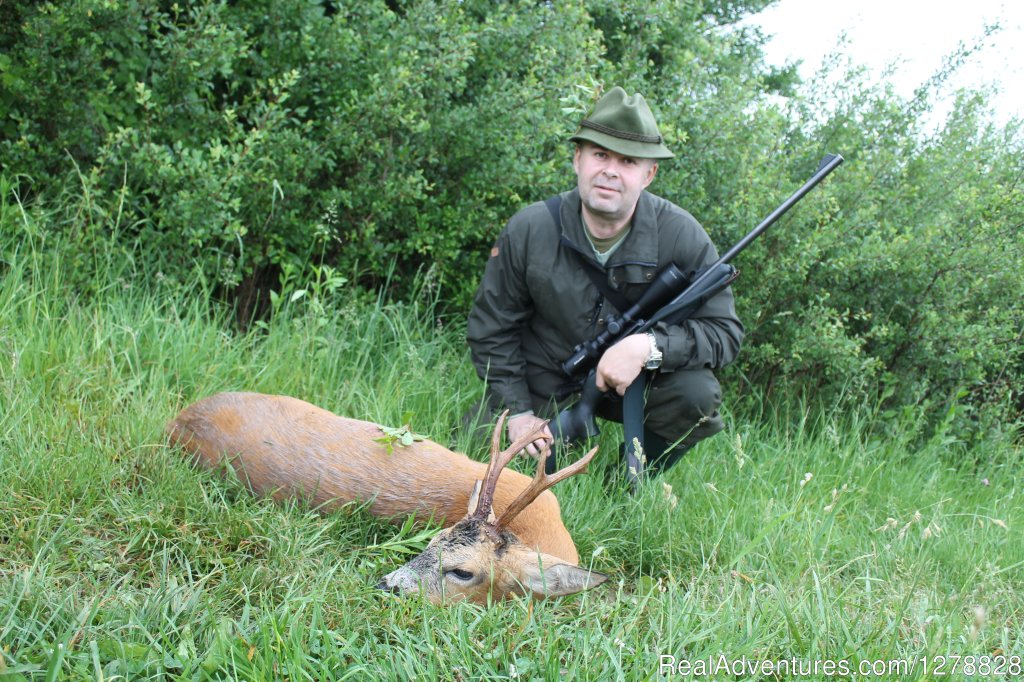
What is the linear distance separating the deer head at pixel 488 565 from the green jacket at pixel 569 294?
1.55 meters

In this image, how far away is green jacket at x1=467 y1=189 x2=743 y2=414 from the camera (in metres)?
4.62

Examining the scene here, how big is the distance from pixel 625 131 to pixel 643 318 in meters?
0.93

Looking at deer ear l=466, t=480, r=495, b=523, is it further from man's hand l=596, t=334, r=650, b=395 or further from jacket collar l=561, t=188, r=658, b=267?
jacket collar l=561, t=188, r=658, b=267

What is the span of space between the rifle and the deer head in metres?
1.28

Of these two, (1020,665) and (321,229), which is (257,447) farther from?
(1020,665)

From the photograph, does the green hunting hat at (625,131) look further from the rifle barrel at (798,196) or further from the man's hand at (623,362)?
the man's hand at (623,362)

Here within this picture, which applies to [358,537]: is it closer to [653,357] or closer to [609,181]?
[653,357]

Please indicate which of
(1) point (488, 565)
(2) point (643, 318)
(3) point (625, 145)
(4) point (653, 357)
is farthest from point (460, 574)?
(3) point (625, 145)

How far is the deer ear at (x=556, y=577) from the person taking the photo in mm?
3041

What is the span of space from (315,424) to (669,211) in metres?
2.16

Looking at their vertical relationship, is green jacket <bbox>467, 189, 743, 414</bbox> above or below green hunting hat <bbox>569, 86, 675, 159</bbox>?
below

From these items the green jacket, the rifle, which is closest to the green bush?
the green jacket

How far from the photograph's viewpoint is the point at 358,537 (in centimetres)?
351

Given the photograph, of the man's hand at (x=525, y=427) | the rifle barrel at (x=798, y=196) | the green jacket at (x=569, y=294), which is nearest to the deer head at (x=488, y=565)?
the man's hand at (x=525, y=427)
